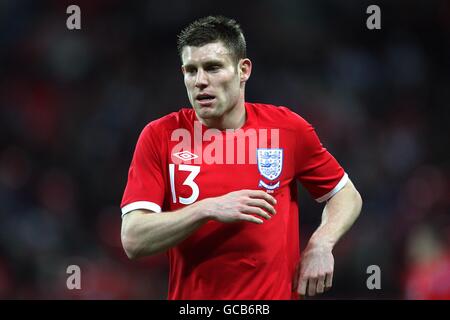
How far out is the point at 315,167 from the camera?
335 centimetres

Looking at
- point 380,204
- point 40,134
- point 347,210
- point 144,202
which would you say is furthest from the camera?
point 40,134

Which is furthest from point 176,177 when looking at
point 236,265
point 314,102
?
point 314,102

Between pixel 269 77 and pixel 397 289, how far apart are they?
2.75 meters

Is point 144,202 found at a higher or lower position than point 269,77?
lower

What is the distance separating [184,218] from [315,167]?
0.87m

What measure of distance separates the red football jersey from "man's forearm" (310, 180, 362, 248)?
0.15 meters

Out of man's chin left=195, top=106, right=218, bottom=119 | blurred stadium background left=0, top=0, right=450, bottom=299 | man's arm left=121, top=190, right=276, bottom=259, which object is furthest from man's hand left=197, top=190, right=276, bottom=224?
blurred stadium background left=0, top=0, right=450, bottom=299

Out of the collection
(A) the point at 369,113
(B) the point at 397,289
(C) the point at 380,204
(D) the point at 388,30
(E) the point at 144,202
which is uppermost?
(D) the point at 388,30

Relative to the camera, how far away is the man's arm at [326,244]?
2.98 m

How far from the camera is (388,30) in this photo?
7.93m

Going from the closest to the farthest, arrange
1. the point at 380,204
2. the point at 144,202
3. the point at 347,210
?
the point at 144,202 < the point at 347,210 < the point at 380,204

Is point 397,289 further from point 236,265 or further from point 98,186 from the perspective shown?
point 236,265

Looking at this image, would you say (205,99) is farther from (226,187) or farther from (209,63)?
(226,187)

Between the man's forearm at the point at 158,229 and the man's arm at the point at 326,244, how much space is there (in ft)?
1.93
